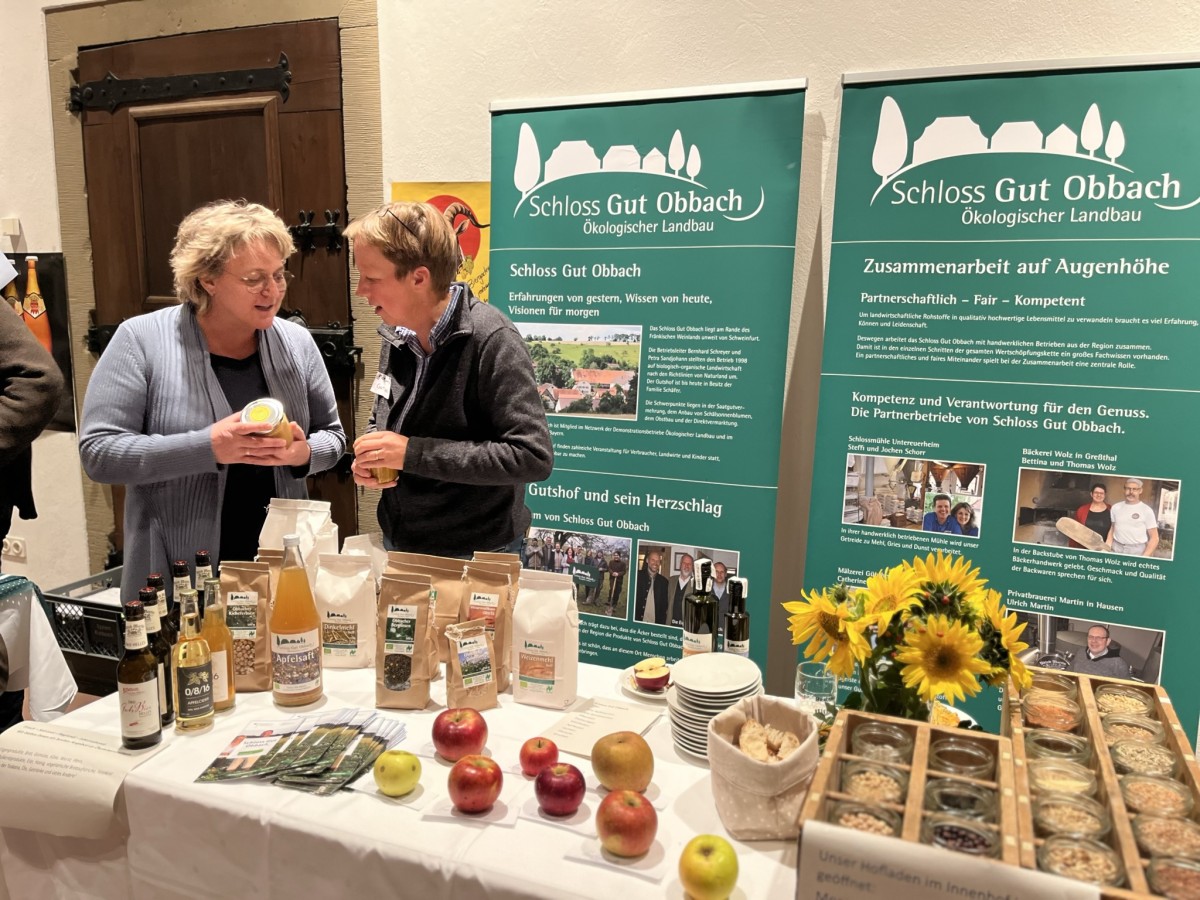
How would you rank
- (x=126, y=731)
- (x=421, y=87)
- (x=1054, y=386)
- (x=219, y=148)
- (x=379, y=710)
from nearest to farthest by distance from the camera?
(x=126, y=731)
(x=379, y=710)
(x=1054, y=386)
(x=421, y=87)
(x=219, y=148)

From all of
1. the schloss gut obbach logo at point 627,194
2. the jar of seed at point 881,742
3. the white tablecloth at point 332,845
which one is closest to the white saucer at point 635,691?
the white tablecloth at point 332,845

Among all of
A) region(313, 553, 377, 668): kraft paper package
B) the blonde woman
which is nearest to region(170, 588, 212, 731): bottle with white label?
→ region(313, 553, 377, 668): kraft paper package

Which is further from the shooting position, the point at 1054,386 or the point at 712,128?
the point at 712,128

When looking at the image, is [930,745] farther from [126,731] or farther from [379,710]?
[126,731]

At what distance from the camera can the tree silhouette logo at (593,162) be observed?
2703 mm

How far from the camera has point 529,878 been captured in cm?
104

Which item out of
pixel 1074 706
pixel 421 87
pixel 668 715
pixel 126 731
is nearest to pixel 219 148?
pixel 421 87

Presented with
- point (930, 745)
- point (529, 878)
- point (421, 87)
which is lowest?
point (529, 878)

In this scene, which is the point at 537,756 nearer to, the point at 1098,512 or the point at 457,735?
the point at 457,735

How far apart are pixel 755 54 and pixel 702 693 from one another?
225 cm

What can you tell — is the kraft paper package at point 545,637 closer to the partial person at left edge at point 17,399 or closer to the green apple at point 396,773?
the green apple at point 396,773

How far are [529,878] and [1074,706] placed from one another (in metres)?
0.78

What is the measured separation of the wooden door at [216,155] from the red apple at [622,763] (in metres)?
2.62

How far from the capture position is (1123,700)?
1190 mm
